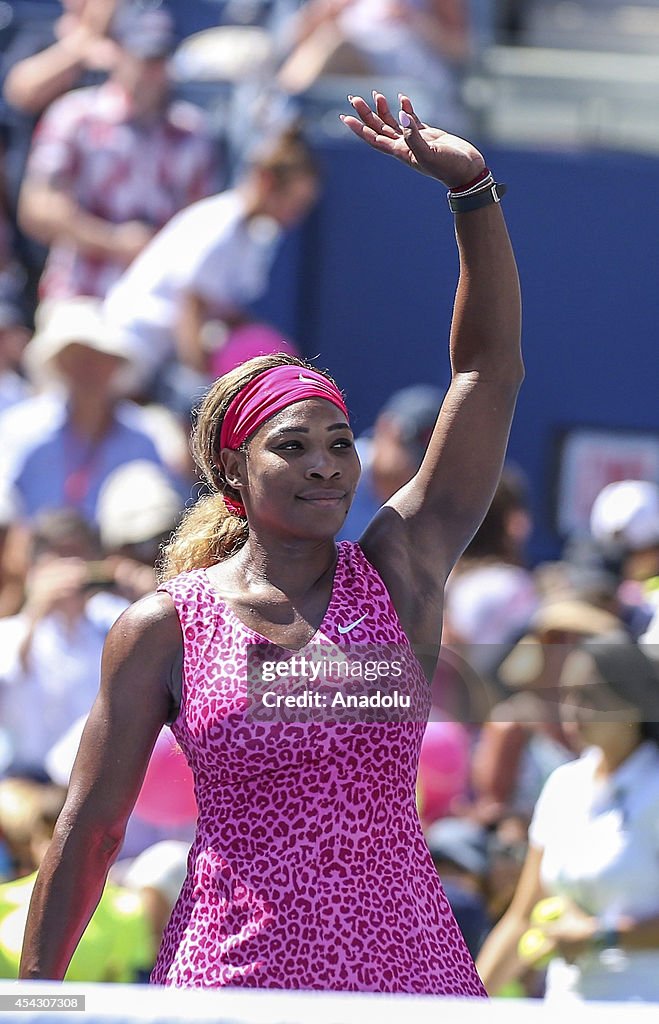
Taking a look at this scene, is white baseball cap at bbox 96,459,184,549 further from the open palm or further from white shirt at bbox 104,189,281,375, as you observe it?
the open palm

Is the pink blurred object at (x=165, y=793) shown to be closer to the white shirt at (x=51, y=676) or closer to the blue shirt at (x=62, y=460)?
the white shirt at (x=51, y=676)

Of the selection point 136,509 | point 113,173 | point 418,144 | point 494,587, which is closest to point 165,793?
point 136,509

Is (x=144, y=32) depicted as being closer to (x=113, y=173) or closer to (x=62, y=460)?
(x=113, y=173)

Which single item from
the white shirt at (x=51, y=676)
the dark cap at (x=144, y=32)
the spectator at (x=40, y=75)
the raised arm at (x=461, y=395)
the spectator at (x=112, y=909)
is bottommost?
the white shirt at (x=51, y=676)

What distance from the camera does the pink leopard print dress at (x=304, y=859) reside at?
1787 millimetres

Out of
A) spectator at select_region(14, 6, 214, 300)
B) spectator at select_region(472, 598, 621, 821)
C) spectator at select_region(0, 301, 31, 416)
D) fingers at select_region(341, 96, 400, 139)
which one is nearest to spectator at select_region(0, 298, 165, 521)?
spectator at select_region(0, 301, 31, 416)

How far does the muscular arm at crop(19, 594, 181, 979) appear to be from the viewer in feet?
Answer: 6.21

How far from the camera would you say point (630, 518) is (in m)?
5.21

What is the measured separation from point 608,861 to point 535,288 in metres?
3.63

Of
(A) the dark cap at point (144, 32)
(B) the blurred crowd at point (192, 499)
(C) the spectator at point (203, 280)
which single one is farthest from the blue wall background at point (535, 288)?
(A) the dark cap at point (144, 32)

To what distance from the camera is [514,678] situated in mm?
4117

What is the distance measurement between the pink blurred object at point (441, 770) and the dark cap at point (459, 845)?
0.17 ft

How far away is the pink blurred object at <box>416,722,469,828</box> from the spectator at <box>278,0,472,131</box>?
10.3ft

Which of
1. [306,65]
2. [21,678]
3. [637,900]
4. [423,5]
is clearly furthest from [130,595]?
[423,5]
